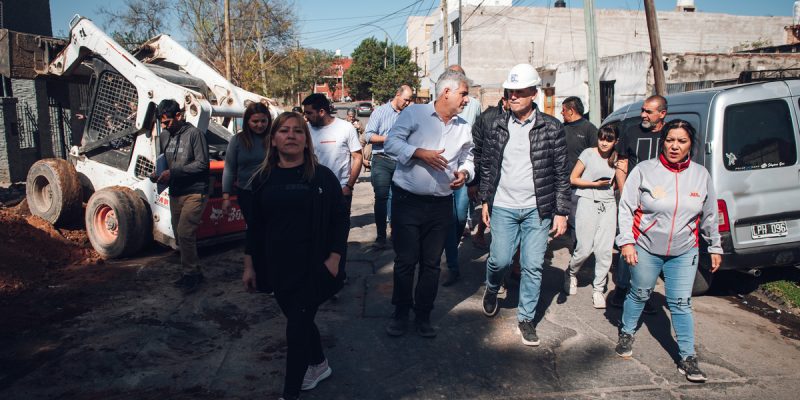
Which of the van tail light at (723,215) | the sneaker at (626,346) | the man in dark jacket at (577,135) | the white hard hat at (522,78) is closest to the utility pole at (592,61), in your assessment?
the man in dark jacket at (577,135)

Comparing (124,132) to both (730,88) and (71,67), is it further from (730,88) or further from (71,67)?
(730,88)

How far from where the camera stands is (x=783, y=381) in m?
3.72

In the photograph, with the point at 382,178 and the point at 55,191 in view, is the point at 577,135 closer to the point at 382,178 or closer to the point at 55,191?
the point at 382,178

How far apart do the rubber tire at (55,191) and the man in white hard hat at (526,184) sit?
559 centimetres

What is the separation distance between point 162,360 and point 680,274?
3733mm

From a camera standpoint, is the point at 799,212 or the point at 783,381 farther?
the point at 799,212

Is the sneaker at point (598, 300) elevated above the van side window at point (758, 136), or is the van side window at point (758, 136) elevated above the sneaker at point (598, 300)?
the van side window at point (758, 136)

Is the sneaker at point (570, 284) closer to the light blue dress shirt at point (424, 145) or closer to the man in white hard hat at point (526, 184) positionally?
the man in white hard hat at point (526, 184)

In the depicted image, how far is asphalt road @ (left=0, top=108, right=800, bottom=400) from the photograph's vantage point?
11.7 feet

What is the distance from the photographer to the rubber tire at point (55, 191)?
274 inches

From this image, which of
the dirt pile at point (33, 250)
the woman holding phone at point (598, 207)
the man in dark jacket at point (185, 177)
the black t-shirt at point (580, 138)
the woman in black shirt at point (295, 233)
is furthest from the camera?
the black t-shirt at point (580, 138)

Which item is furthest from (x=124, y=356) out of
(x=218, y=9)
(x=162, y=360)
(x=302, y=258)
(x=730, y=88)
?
(x=218, y=9)

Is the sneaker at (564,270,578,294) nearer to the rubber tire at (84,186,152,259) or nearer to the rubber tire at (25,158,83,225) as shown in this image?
the rubber tire at (84,186,152,259)

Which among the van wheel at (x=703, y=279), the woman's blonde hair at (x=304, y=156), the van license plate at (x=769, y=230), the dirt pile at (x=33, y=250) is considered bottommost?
the van wheel at (x=703, y=279)
